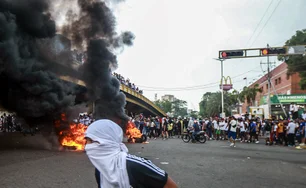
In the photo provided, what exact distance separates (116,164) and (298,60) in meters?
35.1

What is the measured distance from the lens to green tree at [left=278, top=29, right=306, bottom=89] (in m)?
30.4

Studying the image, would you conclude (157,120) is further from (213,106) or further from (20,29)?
(213,106)

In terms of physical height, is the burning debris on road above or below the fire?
above

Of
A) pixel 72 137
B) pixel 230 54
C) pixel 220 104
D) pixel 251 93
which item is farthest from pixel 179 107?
pixel 72 137

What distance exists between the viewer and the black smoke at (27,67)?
40.8 ft

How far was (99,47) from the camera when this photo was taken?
57.3 ft

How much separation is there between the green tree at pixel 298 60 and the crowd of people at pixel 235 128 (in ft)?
39.7

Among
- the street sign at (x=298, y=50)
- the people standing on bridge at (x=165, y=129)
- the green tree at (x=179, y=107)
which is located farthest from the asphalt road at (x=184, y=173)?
the green tree at (x=179, y=107)

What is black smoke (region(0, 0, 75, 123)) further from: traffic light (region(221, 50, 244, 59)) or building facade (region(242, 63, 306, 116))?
building facade (region(242, 63, 306, 116))

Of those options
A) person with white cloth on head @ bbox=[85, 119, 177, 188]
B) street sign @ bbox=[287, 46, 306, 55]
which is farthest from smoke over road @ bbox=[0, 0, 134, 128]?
street sign @ bbox=[287, 46, 306, 55]

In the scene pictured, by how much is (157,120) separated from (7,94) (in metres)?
12.5

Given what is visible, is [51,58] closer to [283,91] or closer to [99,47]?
[99,47]

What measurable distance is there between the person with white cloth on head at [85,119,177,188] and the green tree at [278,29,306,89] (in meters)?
32.2

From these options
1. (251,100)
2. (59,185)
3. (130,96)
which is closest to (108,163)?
(59,185)
